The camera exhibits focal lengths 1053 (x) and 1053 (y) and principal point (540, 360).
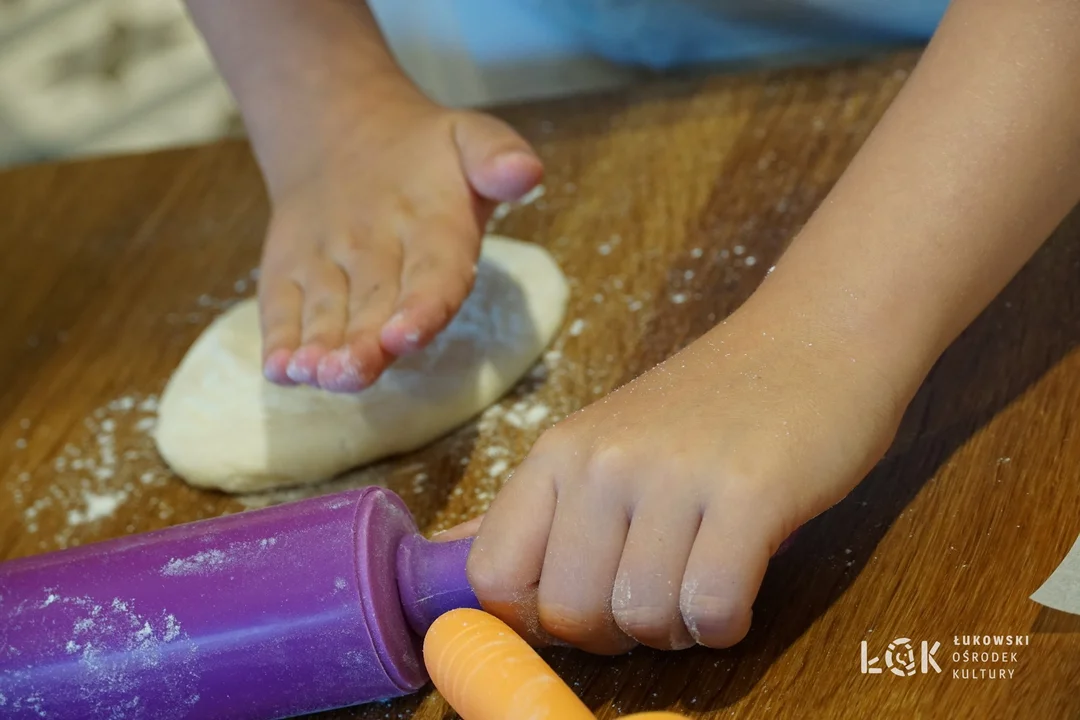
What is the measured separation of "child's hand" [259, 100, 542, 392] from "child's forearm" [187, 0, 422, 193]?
29 millimetres

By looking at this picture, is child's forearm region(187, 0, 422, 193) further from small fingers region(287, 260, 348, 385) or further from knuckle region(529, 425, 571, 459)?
knuckle region(529, 425, 571, 459)

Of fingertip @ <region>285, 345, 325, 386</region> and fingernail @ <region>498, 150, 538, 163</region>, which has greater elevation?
fingernail @ <region>498, 150, 538, 163</region>

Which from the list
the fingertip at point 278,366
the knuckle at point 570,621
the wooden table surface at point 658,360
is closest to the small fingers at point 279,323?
the fingertip at point 278,366

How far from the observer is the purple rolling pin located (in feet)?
1.91

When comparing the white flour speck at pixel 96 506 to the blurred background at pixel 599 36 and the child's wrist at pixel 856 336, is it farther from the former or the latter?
the blurred background at pixel 599 36

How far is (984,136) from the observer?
662 mm

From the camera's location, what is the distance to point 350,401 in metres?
0.85

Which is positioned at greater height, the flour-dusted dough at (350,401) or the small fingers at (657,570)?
the small fingers at (657,570)

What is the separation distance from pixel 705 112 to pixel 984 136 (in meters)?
0.44

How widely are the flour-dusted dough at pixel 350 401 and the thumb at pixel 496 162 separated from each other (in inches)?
3.8

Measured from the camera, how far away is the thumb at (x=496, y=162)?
85 cm

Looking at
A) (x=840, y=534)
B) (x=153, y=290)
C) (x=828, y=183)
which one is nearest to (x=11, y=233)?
(x=153, y=290)

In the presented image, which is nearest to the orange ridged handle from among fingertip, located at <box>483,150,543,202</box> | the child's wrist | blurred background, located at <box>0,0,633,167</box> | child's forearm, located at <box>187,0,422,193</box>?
the child's wrist

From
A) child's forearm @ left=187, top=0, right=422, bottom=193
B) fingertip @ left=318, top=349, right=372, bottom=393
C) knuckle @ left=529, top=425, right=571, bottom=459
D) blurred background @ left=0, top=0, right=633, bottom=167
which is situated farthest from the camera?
blurred background @ left=0, top=0, right=633, bottom=167
